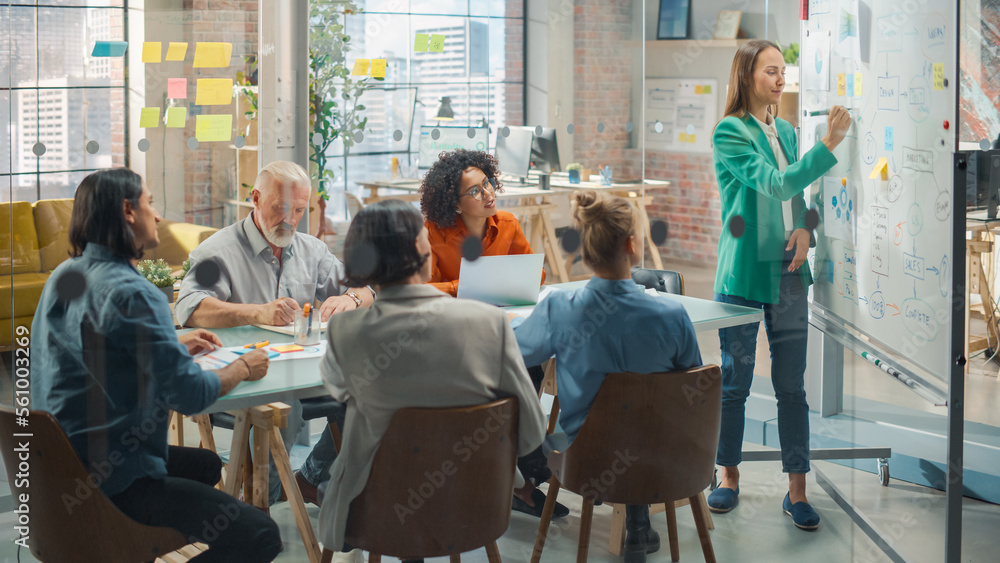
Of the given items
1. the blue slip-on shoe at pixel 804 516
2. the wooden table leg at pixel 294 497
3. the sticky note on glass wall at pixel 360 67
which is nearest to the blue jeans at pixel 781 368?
the blue slip-on shoe at pixel 804 516

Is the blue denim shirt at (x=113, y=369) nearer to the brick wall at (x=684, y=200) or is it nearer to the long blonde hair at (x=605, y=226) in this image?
the long blonde hair at (x=605, y=226)

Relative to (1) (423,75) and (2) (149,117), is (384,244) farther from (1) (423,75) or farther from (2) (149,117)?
(1) (423,75)

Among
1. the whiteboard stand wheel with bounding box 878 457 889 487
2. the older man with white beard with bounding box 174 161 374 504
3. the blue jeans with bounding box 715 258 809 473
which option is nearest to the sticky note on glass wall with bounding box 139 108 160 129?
the older man with white beard with bounding box 174 161 374 504

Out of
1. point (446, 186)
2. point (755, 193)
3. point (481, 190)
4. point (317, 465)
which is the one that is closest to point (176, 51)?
point (446, 186)

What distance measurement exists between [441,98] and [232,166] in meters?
1.05

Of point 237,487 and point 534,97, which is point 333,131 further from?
point 237,487

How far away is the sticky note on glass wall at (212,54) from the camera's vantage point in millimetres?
3391

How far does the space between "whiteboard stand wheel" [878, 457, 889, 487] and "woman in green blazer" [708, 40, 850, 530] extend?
476 millimetres

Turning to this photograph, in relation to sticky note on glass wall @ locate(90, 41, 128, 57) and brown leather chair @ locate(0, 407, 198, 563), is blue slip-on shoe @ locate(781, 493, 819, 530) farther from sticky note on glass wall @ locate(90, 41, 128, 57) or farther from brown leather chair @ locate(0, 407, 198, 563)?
sticky note on glass wall @ locate(90, 41, 128, 57)

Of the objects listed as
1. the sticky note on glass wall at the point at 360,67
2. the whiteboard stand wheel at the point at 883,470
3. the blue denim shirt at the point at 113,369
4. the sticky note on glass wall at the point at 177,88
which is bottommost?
the whiteboard stand wheel at the point at 883,470

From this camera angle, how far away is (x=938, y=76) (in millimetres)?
2607

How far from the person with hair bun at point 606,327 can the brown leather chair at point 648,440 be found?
0.13 meters

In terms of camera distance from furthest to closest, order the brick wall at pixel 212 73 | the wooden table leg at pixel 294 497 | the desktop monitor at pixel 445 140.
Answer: the desktop monitor at pixel 445 140
the brick wall at pixel 212 73
the wooden table leg at pixel 294 497

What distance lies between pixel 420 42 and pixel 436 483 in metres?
2.66
